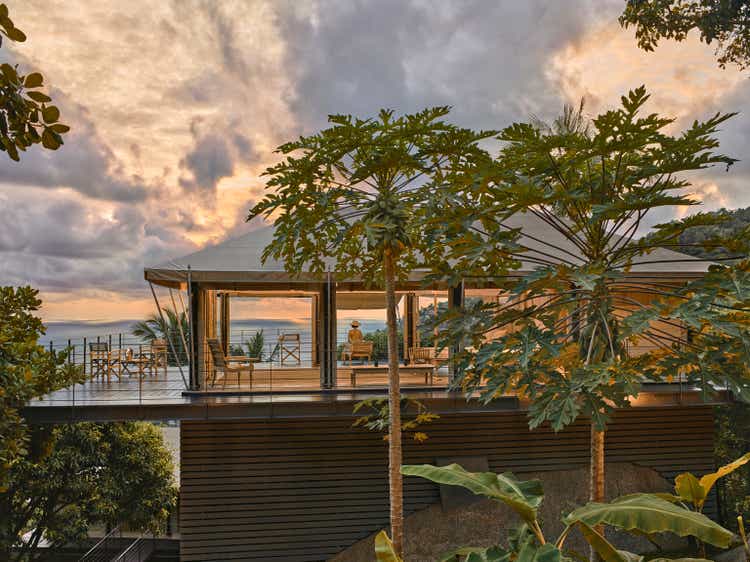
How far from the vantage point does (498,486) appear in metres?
3.41

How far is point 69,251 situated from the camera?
7914mm

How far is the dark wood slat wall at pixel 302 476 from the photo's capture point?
8656 mm

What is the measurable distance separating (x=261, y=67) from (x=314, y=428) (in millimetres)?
7309

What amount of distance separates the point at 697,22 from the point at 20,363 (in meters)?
13.7

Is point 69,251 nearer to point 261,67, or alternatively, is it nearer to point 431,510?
point 261,67

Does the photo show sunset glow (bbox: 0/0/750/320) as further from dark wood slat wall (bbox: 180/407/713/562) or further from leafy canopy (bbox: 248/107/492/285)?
dark wood slat wall (bbox: 180/407/713/562)

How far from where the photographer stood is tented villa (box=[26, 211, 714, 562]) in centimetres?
845

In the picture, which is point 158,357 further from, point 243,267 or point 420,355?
point 420,355

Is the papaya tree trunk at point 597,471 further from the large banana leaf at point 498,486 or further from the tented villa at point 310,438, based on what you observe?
the tented villa at point 310,438

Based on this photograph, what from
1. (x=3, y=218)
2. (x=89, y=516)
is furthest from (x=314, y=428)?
(x=3, y=218)

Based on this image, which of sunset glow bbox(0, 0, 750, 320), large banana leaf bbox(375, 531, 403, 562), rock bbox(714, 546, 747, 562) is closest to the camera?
large banana leaf bbox(375, 531, 403, 562)

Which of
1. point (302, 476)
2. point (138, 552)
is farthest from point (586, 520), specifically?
point (138, 552)

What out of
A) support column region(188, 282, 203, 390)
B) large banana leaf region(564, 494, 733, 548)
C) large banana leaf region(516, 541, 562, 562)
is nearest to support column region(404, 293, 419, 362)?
support column region(188, 282, 203, 390)

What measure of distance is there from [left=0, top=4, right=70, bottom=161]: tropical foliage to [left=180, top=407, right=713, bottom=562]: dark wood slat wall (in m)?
8.05
